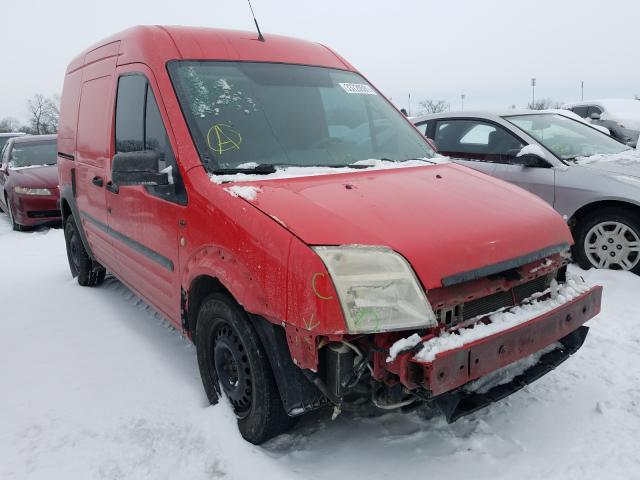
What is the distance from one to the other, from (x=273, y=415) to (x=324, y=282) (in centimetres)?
82

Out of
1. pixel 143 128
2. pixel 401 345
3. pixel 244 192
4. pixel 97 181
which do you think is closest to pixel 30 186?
pixel 97 181

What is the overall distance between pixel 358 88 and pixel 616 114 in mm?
10885

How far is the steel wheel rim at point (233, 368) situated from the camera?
2.61 m

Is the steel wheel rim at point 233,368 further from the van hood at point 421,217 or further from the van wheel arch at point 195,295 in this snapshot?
the van hood at point 421,217

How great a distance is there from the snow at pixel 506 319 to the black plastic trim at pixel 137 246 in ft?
5.51

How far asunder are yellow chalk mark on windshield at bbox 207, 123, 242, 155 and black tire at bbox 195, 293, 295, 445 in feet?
2.60

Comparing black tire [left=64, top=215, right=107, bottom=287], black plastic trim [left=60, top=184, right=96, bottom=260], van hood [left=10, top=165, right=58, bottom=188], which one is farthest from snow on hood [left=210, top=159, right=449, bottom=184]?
van hood [left=10, top=165, right=58, bottom=188]

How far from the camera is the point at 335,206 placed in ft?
7.93

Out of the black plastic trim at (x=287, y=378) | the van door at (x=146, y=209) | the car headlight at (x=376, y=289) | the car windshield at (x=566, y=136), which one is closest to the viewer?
the car headlight at (x=376, y=289)

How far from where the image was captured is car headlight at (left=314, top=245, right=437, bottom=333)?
2066 mm

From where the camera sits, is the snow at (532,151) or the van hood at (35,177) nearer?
the snow at (532,151)

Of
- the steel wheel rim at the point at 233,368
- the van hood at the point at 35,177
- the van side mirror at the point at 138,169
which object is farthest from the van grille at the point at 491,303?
the van hood at the point at 35,177

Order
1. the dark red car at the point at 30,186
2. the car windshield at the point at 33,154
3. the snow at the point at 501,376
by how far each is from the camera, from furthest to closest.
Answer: the car windshield at the point at 33,154, the dark red car at the point at 30,186, the snow at the point at 501,376

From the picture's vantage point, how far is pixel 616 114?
1229 cm
